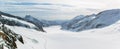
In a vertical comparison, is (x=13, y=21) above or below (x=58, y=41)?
above

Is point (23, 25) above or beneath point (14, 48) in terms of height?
beneath

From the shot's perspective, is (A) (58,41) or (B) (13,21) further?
(A) (58,41)

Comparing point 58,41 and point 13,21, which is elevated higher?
point 13,21

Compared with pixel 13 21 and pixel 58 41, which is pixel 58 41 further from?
pixel 13 21

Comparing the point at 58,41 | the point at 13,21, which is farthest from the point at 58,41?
the point at 13,21

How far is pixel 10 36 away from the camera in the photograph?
5453 millimetres

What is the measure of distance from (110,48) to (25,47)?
30766mm

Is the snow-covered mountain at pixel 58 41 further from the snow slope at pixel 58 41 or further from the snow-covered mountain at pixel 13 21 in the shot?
the snow-covered mountain at pixel 13 21

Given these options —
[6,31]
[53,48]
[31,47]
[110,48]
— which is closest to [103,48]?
[110,48]

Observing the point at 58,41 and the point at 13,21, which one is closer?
the point at 13,21

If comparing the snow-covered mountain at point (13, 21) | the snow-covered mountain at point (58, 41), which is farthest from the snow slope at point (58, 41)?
the snow-covered mountain at point (13, 21)

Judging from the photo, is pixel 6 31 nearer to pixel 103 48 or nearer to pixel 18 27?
pixel 18 27

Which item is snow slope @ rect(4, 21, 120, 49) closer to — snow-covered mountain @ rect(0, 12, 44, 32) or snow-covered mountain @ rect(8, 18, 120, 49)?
snow-covered mountain @ rect(8, 18, 120, 49)

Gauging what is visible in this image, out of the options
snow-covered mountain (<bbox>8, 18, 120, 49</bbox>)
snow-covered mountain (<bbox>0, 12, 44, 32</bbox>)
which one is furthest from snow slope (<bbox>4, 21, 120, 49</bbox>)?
snow-covered mountain (<bbox>0, 12, 44, 32</bbox>)
